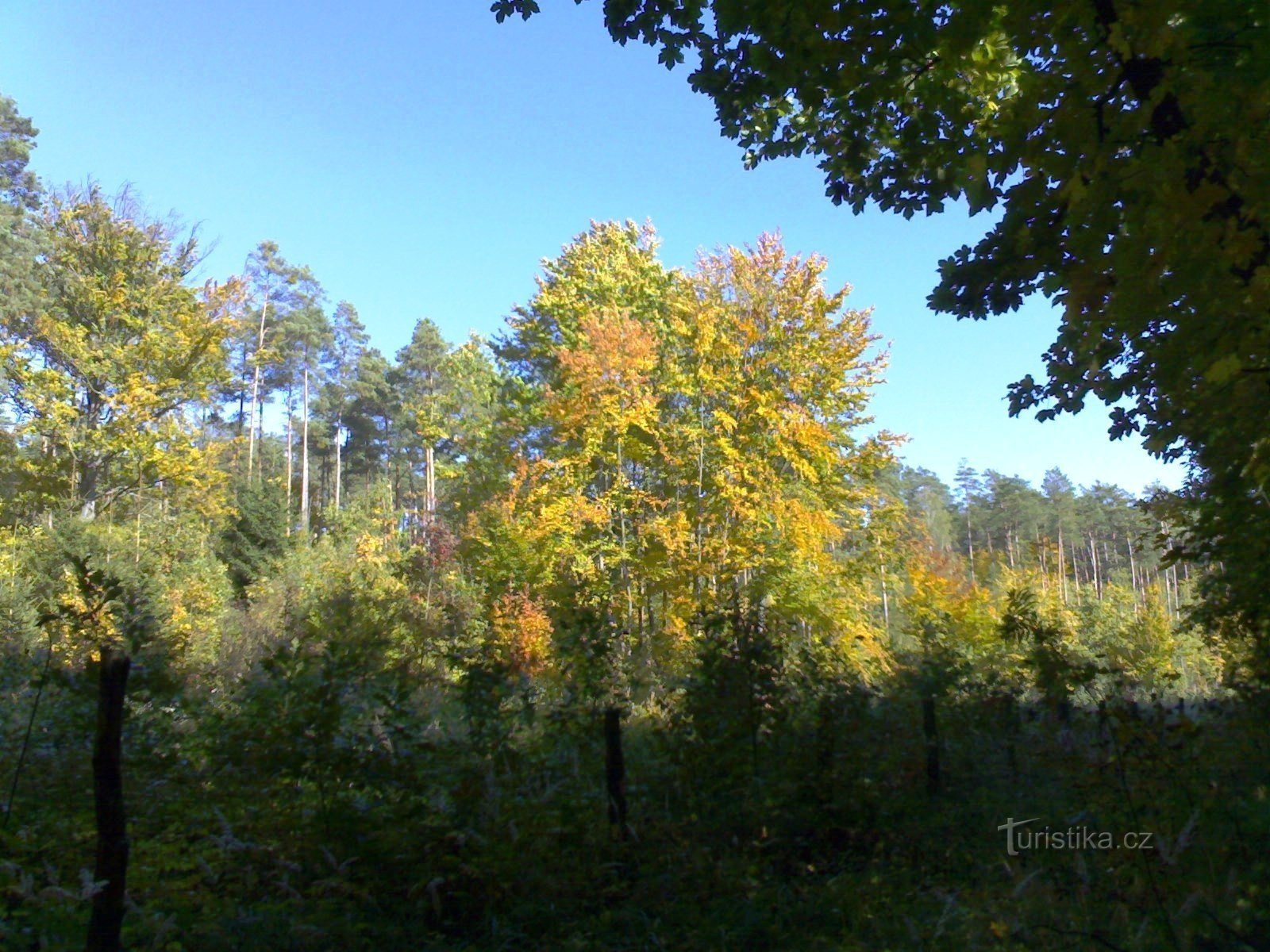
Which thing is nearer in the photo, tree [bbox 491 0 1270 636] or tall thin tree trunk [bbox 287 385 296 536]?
tree [bbox 491 0 1270 636]

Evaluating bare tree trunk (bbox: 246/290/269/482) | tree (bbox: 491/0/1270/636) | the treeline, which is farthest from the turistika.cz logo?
the treeline

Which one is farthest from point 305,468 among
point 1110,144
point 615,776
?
point 1110,144

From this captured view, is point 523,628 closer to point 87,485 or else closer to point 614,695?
point 614,695

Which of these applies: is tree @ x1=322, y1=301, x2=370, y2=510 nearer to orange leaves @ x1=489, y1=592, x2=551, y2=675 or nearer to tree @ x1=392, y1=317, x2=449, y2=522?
tree @ x1=392, y1=317, x2=449, y2=522

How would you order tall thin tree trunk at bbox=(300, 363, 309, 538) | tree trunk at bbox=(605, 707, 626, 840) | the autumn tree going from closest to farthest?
tree trunk at bbox=(605, 707, 626, 840) < the autumn tree < tall thin tree trunk at bbox=(300, 363, 309, 538)

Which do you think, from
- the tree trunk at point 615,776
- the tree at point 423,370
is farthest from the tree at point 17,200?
the tree trunk at point 615,776

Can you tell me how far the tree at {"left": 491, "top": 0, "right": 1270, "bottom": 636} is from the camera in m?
2.19

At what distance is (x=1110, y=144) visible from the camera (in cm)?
234

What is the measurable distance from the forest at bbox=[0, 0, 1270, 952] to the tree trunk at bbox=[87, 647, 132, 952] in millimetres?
20

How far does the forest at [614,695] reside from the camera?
4.54 metres

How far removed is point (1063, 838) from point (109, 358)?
2172 centimetres

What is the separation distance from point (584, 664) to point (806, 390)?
13.7 meters

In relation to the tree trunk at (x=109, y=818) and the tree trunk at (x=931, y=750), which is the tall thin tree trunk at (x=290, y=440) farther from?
the tree trunk at (x=109, y=818)

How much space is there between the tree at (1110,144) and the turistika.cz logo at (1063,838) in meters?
2.21
